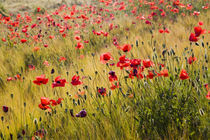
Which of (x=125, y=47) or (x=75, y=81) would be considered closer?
(x=75, y=81)

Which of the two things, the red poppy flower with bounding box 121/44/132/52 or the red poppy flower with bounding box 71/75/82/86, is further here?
the red poppy flower with bounding box 121/44/132/52

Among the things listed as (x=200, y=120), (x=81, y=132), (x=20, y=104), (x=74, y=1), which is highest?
(x=74, y=1)

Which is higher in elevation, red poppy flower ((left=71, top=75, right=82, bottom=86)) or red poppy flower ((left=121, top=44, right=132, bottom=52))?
red poppy flower ((left=121, top=44, right=132, bottom=52))

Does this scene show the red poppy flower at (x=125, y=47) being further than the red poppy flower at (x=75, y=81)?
Yes

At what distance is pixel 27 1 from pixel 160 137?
555 inches

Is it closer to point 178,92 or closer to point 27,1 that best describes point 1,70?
point 178,92

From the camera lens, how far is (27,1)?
42.6ft

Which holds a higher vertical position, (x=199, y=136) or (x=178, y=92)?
(x=178, y=92)

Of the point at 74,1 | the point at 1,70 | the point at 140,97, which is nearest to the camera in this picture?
the point at 140,97

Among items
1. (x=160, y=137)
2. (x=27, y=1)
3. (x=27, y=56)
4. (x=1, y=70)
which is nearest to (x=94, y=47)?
(x=27, y=56)

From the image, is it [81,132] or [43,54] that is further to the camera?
[43,54]

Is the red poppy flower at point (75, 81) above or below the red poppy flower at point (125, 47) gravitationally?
below

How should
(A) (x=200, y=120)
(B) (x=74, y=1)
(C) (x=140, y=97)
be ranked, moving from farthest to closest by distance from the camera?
(B) (x=74, y=1) → (C) (x=140, y=97) → (A) (x=200, y=120)

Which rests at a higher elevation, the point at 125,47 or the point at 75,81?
the point at 125,47
